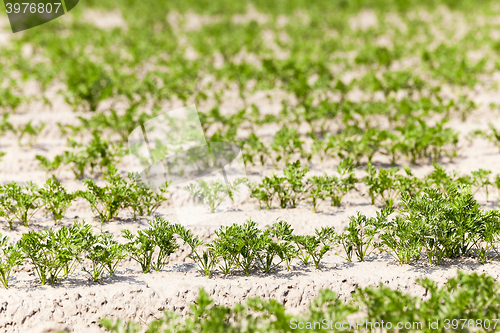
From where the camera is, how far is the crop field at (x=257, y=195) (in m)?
3.88

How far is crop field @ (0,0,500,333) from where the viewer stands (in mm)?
3877

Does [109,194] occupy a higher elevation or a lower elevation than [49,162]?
lower

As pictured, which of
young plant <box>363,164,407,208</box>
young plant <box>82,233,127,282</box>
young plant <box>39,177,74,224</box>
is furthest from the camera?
young plant <box>363,164,407,208</box>

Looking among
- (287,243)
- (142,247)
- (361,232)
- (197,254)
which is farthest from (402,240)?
(142,247)

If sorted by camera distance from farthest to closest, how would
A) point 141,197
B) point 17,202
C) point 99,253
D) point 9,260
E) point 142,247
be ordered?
point 141,197
point 17,202
point 142,247
point 99,253
point 9,260

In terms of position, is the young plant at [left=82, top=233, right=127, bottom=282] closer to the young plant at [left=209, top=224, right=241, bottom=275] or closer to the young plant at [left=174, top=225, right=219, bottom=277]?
the young plant at [left=174, top=225, right=219, bottom=277]

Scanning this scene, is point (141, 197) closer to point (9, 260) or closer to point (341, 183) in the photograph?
point (9, 260)

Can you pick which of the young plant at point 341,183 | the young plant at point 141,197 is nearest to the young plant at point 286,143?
the young plant at point 341,183

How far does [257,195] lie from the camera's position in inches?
205

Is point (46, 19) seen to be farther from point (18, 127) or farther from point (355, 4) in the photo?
point (355, 4)

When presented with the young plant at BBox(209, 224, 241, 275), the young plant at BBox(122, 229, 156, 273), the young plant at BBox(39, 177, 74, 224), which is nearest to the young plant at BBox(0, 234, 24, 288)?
the young plant at BBox(39, 177, 74, 224)

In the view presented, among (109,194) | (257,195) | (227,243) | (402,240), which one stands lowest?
(402,240)

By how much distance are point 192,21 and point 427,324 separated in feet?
41.2

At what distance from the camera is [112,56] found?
10250 mm
